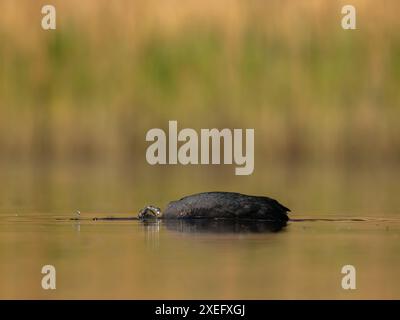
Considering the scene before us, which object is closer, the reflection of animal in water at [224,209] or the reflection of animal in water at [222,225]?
the reflection of animal in water at [222,225]

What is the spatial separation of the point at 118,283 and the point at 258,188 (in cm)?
2436

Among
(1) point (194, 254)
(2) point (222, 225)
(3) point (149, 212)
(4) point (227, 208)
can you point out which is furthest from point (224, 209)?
(1) point (194, 254)

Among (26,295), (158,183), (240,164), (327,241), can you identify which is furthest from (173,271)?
(240,164)

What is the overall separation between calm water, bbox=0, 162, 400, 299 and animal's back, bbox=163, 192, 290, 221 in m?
0.52

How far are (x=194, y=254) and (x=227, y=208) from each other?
A: 5.58m

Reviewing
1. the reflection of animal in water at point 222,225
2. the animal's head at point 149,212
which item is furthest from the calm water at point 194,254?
the animal's head at point 149,212

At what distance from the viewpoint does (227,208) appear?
1103 inches

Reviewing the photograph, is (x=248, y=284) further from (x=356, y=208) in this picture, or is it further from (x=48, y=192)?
(x=48, y=192)

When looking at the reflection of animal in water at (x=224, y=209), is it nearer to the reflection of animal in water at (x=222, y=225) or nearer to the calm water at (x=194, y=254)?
the reflection of animal in water at (x=222, y=225)

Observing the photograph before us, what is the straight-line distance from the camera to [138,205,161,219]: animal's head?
93.4ft

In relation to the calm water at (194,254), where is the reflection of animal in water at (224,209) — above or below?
above

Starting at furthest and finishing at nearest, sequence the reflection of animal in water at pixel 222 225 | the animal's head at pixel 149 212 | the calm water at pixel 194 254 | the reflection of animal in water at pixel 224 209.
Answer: the animal's head at pixel 149 212 < the reflection of animal in water at pixel 224 209 < the reflection of animal in water at pixel 222 225 < the calm water at pixel 194 254

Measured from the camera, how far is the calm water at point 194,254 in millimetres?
19141

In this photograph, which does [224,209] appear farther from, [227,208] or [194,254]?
[194,254]
